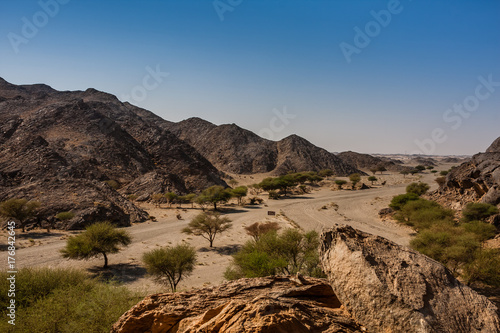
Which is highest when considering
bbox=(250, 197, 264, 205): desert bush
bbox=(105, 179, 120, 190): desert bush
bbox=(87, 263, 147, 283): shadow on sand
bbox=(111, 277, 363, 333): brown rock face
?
bbox=(105, 179, 120, 190): desert bush

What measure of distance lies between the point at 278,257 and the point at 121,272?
13.3m

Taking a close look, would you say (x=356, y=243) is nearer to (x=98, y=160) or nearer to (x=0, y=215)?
(x=0, y=215)

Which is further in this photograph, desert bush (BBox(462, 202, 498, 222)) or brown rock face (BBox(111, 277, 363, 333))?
desert bush (BBox(462, 202, 498, 222))

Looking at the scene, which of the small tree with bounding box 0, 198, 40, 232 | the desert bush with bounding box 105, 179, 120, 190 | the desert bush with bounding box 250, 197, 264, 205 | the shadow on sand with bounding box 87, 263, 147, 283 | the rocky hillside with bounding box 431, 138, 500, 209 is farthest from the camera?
the desert bush with bounding box 250, 197, 264, 205

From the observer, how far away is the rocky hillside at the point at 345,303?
430cm

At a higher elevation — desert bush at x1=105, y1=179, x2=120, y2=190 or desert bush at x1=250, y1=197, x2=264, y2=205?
desert bush at x1=105, y1=179, x2=120, y2=190

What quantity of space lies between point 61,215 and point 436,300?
3728cm

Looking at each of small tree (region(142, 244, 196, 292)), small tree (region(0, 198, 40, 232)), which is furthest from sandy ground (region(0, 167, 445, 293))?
small tree (region(0, 198, 40, 232))

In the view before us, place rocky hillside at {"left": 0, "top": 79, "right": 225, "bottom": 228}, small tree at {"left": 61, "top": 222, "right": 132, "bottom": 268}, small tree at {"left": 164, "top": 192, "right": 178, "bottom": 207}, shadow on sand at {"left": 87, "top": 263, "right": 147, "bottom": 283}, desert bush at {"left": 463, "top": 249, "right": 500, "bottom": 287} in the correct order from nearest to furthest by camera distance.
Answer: desert bush at {"left": 463, "top": 249, "right": 500, "bottom": 287} < shadow on sand at {"left": 87, "top": 263, "right": 147, "bottom": 283} < small tree at {"left": 61, "top": 222, "right": 132, "bottom": 268} < rocky hillside at {"left": 0, "top": 79, "right": 225, "bottom": 228} < small tree at {"left": 164, "top": 192, "right": 178, "bottom": 207}

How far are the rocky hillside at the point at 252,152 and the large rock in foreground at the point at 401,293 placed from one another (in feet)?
315

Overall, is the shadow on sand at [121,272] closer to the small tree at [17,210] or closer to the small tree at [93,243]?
the small tree at [93,243]

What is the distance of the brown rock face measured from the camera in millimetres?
4211

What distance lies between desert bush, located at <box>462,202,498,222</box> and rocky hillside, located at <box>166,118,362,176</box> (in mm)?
73432

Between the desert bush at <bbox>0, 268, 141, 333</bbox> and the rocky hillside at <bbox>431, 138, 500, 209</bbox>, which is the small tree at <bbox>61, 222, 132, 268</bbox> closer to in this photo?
the desert bush at <bbox>0, 268, 141, 333</bbox>
